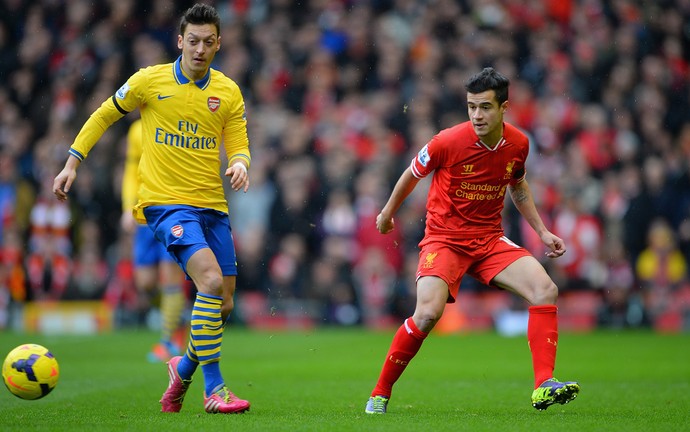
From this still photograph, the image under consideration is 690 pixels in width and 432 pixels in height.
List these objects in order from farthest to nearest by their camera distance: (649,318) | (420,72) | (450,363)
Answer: (420,72), (649,318), (450,363)

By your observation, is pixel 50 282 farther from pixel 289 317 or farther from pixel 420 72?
pixel 420 72

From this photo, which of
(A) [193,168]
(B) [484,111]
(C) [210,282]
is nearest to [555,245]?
(B) [484,111]

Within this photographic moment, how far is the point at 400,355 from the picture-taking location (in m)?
7.65

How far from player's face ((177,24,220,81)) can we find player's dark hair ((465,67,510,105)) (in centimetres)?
178

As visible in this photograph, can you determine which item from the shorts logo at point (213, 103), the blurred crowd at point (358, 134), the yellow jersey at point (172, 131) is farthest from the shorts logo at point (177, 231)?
the blurred crowd at point (358, 134)

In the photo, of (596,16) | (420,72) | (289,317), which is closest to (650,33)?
(596,16)

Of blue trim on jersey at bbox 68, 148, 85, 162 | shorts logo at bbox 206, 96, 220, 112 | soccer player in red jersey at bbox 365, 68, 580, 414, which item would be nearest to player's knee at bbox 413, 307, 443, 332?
soccer player in red jersey at bbox 365, 68, 580, 414

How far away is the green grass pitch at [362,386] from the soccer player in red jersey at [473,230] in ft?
1.61

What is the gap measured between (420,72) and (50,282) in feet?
26.1

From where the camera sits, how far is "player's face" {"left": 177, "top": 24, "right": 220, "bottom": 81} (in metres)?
7.57

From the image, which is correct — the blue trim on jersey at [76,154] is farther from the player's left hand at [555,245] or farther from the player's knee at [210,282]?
the player's left hand at [555,245]

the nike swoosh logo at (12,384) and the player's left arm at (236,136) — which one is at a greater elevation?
the player's left arm at (236,136)

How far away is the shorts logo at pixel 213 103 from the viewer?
25.4 feet

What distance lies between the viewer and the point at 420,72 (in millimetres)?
21297
